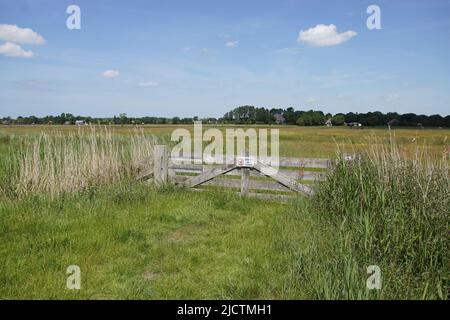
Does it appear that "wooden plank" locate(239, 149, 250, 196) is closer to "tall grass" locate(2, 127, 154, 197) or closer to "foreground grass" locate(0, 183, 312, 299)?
"foreground grass" locate(0, 183, 312, 299)

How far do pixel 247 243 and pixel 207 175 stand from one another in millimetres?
3733

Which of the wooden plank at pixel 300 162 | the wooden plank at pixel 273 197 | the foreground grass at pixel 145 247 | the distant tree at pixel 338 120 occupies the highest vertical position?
the distant tree at pixel 338 120

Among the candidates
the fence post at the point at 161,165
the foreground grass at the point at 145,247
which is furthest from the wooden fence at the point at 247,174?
the foreground grass at the point at 145,247

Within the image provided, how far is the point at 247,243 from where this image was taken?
552 cm

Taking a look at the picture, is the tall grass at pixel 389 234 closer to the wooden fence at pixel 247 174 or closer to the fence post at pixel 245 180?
the wooden fence at pixel 247 174

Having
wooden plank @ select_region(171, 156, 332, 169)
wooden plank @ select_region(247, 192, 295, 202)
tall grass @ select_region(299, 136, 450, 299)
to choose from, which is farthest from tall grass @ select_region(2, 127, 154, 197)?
tall grass @ select_region(299, 136, 450, 299)

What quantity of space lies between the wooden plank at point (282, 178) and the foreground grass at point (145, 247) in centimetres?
64

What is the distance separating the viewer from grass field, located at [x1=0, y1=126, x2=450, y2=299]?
3908 millimetres

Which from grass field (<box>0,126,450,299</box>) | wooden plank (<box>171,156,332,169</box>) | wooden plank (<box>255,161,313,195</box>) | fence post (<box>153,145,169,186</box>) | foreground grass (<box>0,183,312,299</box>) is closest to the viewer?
grass field (<box>0,126,450,299</box>)

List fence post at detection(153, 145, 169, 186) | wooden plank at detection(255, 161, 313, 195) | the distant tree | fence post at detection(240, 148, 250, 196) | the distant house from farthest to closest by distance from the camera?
→ the distant tree < the distant house < fence post at detection(153, 145, 169, 186) < fence post at detection(240, 148, 250, 196) < wooden plank at detection(255, 161, 313, 195)

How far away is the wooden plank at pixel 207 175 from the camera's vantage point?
8.80 meters

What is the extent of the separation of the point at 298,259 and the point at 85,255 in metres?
3.12
